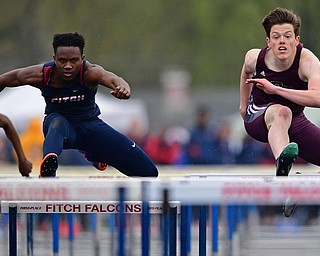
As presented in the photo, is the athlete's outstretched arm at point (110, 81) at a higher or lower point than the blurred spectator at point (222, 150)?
higher

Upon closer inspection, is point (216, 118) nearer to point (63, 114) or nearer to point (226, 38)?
point (226, 38)

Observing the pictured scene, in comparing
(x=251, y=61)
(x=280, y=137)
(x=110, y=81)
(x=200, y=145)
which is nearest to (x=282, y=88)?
(x=280, y=137)

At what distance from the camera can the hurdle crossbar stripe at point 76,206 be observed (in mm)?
8344

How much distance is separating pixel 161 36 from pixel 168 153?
662 inches

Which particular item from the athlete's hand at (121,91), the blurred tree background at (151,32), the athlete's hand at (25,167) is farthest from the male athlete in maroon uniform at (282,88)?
the blurred tree background at (151,32)

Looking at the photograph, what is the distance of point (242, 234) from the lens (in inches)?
495

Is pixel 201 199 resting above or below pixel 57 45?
below

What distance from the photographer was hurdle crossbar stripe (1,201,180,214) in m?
8.34

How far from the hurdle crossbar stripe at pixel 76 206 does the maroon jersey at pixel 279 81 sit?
111 centimetres

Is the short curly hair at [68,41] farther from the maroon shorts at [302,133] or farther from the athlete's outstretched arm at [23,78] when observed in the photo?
the maroon shorts at [302,133]

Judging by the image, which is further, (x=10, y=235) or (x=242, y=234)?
(x=242, y=234)

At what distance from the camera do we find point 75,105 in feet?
30.2

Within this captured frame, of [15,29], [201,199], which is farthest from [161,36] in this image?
[201,199]

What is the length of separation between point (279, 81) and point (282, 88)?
1.28ft
